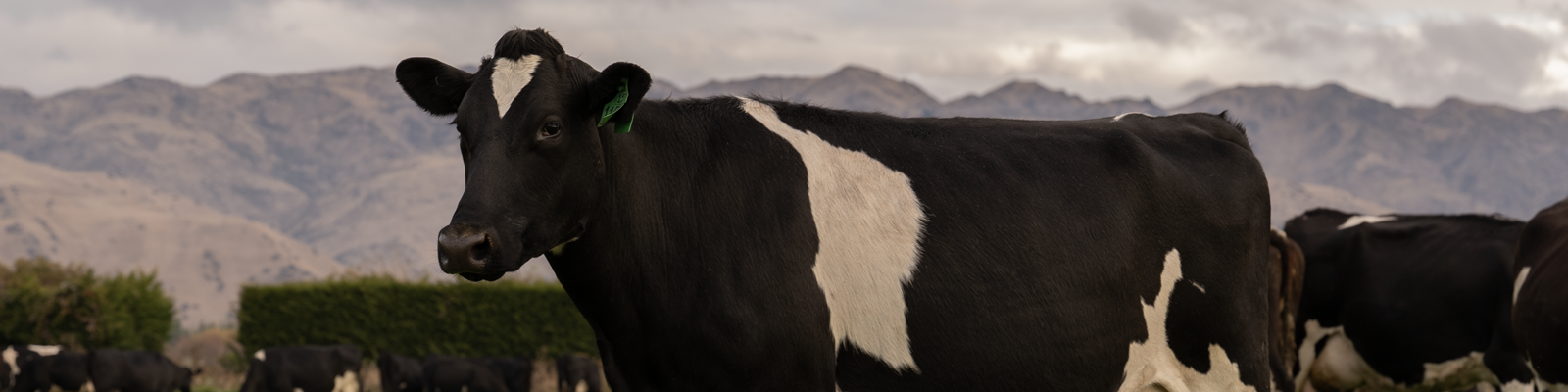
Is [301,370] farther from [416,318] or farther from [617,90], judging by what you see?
[617,90]

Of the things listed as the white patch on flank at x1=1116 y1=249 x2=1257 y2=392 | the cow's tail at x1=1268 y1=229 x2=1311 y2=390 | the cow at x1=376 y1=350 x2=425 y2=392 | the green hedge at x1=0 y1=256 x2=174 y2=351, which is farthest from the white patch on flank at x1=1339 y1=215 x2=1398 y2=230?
the green hedge at x1=0 y1=256 x2=174 y2=351

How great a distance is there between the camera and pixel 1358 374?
10.7m

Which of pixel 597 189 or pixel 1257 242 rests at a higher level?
pixel 597 189

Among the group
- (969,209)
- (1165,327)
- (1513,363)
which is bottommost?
(1513,363)

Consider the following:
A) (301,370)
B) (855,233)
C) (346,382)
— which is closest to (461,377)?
(346,382)

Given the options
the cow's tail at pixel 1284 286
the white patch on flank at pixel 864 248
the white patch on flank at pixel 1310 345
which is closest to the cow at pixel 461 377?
the white patch on flank at pixel 1310 345

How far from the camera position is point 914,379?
406 centimetres

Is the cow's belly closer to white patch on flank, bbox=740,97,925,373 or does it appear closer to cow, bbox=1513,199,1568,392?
cow, bbox=1513,199,1568,392

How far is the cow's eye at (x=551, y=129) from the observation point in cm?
368

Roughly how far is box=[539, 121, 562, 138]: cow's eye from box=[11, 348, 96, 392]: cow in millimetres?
15406

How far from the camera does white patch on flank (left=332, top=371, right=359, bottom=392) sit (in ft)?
54.6

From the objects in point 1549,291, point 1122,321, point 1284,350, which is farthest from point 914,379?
point 1284,350

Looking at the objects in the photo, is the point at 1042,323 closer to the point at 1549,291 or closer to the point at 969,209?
the point at 969,209

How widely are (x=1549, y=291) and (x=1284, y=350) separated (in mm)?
3090
